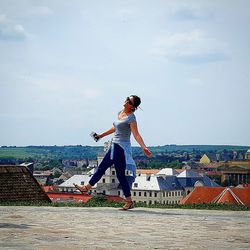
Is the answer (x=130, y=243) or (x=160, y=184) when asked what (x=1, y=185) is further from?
(x=160, y=184)

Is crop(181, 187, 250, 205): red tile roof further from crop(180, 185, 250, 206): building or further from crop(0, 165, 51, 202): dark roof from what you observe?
crop(0, 165, 51, 202): dark roof

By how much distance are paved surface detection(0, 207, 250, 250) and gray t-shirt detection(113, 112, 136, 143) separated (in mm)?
1334

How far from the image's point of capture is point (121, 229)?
7.70m

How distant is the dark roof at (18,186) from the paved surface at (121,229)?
4930mm

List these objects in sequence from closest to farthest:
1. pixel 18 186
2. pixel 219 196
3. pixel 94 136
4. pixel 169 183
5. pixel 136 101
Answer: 1. pixel 136 101
2. pixel 94 136
3. pixel 18 186
4. pixel 219 196
5. pixel 169 183

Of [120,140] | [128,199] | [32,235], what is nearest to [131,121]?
[120,140]

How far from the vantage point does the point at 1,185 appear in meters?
15.4

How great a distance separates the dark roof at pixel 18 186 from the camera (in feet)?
50.2

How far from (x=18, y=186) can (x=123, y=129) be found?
5.78 m

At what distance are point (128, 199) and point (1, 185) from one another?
5319mm

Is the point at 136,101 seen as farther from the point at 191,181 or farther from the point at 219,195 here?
the point at 191,181

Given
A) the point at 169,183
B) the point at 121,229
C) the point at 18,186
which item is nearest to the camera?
the point at 121,229

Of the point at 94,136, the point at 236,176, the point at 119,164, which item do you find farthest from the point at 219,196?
the point at 236,176

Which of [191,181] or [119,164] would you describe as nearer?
[119,164]
